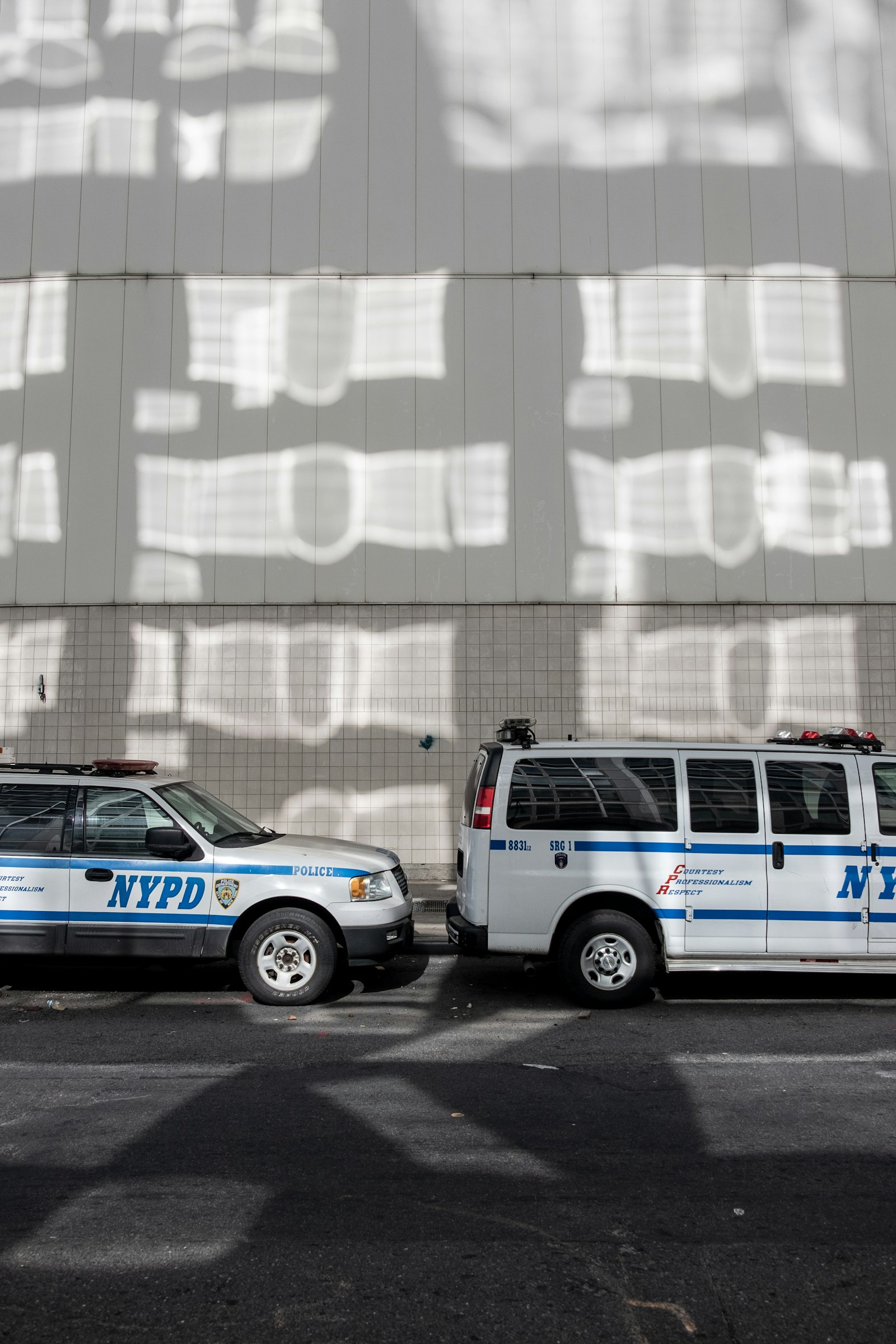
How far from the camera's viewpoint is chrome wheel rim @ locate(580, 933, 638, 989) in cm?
747

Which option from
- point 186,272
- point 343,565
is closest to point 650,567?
point 343,565

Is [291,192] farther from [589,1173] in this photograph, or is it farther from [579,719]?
[589,1173]

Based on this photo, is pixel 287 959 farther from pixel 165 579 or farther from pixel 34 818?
pixel 165 579

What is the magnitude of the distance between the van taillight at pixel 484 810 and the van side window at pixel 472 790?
0.10m

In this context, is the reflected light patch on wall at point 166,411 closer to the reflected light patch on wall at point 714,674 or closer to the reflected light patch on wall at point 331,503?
the reflected light patch on wall at point 331,503

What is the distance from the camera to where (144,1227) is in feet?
13.0

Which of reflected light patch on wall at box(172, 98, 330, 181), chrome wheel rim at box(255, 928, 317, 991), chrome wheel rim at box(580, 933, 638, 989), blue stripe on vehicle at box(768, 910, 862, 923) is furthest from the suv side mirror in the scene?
reflected light patch on wall at box(172, 98, 330, 181)

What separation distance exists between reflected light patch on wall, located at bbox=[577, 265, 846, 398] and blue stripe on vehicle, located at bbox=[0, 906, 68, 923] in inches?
402

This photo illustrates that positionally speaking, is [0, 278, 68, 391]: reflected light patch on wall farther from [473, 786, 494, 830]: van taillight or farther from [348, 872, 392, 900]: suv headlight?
[473, 786, 494, 830]: van taillight

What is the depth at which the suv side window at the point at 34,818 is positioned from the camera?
773 centimetres

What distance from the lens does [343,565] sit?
541 inches

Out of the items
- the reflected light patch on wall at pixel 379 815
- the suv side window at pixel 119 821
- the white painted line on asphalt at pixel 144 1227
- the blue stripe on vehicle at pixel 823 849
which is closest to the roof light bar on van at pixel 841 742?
the blue stripe on vehicle at pixel 823 849

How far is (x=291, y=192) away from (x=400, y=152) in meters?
1.70

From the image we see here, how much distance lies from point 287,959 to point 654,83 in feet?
44.5
